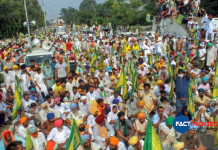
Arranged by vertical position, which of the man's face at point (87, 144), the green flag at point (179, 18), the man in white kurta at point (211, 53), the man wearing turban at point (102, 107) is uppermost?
the green flag at point (179, 18)

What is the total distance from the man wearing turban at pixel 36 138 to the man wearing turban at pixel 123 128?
1428 millimetres

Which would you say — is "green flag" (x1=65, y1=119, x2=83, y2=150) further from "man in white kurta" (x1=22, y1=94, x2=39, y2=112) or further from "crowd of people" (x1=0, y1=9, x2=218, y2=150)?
"man in white kurta" (x1=22, y1=94, x2=39, y2=112)

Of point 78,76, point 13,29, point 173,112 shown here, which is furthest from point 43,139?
point 13,29

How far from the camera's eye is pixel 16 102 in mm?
5938

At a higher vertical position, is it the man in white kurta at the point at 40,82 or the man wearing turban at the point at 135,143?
the man in white kurta at the point at 40,82

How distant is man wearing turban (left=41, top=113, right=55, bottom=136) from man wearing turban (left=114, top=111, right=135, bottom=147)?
1314 millimetres

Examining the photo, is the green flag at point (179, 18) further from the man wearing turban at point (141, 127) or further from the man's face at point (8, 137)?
the man's face at point (8, 137)

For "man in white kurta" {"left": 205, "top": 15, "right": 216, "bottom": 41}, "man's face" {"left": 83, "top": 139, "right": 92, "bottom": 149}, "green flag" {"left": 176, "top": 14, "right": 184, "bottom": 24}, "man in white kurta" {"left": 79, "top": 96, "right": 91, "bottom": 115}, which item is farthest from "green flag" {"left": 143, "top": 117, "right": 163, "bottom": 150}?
"green flag" {"left": 176, "top": 14, "right": 184, "bottom": 24}

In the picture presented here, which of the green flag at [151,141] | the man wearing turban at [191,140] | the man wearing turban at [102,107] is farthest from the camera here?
the man wearing turban at [102,107]

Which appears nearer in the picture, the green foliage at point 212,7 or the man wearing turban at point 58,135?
the man wearing turban at point 58,135

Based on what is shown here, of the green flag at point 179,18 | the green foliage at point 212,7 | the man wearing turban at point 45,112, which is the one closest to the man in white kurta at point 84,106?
the man wearing turban at point 45,112

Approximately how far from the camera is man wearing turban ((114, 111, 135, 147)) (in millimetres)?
5008

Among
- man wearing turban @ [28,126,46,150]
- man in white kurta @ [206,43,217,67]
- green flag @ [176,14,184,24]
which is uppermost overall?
green flag @ [176,14,184,24]

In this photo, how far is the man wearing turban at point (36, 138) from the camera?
4.95m
